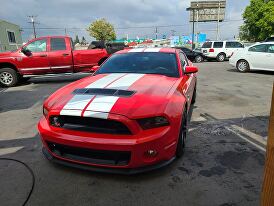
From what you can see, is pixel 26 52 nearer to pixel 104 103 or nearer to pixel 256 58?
pixel 104 103

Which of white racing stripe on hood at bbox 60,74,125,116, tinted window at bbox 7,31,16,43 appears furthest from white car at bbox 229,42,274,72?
tinted window at bbox 7,31,16,43

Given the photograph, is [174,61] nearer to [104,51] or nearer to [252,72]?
[104,51]

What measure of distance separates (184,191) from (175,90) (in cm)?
130

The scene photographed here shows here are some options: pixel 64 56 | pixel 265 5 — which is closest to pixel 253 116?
pixel 64 56

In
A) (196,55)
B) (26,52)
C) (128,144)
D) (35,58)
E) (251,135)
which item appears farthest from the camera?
(196,55)

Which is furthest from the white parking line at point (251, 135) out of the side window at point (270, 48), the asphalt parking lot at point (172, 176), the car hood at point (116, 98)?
the side window at point (270, 48)

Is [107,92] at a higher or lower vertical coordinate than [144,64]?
lower

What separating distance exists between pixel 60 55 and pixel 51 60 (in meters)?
0.39

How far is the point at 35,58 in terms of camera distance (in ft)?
30.7

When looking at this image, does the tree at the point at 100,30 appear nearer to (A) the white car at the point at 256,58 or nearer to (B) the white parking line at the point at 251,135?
(A) the white car at the point at 256,58

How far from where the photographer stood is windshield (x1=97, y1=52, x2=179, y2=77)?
4.11 meters

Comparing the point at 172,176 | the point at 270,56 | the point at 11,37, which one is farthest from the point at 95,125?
the point at 11,37

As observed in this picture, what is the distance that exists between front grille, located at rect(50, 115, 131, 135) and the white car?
1071 cm

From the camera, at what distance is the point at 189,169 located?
3.08 meters
